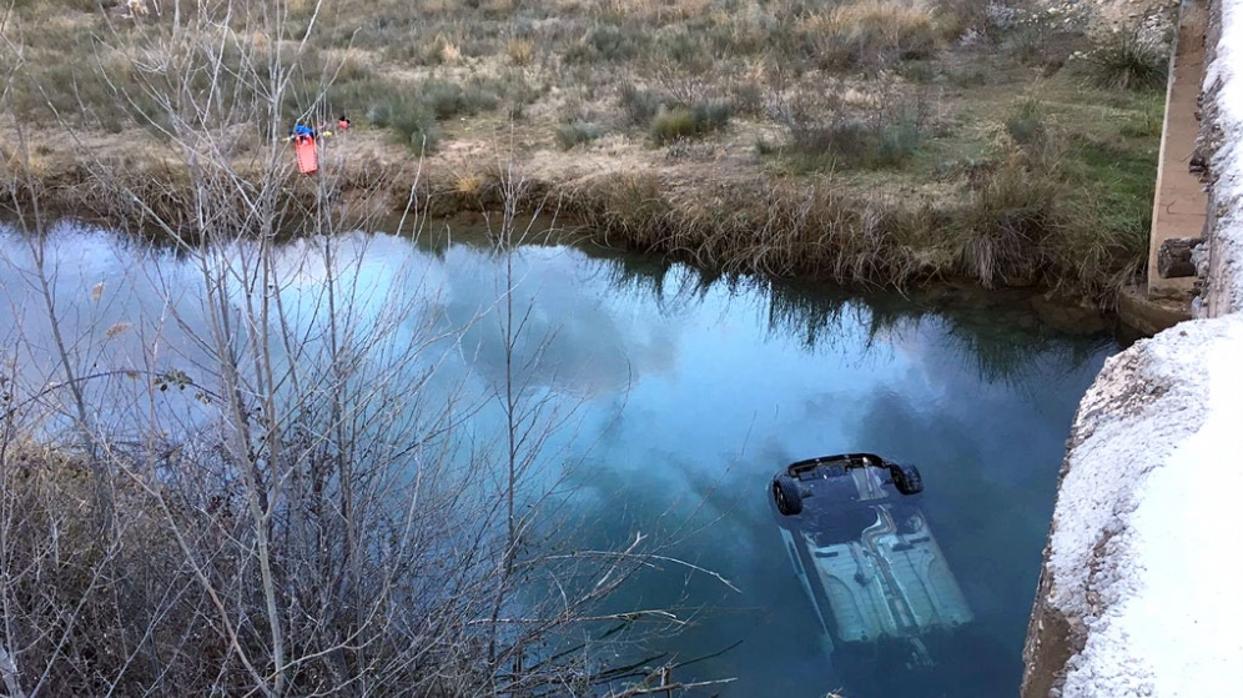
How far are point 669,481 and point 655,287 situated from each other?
Result: 3.12m

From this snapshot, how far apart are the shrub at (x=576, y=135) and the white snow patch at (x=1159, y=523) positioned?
979 centimetres

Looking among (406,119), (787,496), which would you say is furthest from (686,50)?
(787,496)

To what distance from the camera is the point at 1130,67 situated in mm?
12062

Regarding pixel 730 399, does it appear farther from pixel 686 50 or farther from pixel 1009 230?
pixel 686 50

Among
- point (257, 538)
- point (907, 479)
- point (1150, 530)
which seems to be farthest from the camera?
point (907, 479)

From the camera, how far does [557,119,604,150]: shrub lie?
11.6 m

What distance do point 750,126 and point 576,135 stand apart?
209 cm

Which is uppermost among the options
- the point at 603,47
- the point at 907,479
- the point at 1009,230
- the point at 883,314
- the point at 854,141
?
the point at 603,47

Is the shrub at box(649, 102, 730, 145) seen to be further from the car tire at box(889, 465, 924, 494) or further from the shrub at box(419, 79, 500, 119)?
the car tire at box(889, 465, 924, 494)

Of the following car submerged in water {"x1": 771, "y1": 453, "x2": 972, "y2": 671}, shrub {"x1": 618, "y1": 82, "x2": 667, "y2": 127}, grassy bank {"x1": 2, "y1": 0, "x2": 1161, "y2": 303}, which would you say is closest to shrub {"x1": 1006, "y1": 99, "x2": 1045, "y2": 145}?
grassy bank {"x1": 2, "y1": 0, "x2": 1161, "y2": 303}

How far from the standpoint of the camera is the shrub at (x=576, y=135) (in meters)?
11.6

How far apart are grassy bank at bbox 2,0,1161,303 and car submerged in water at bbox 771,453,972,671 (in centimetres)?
300

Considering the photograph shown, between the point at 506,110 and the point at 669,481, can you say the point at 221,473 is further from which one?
the point at 506,110

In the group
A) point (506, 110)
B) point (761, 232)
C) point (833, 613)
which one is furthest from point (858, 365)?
point (506, 110)
